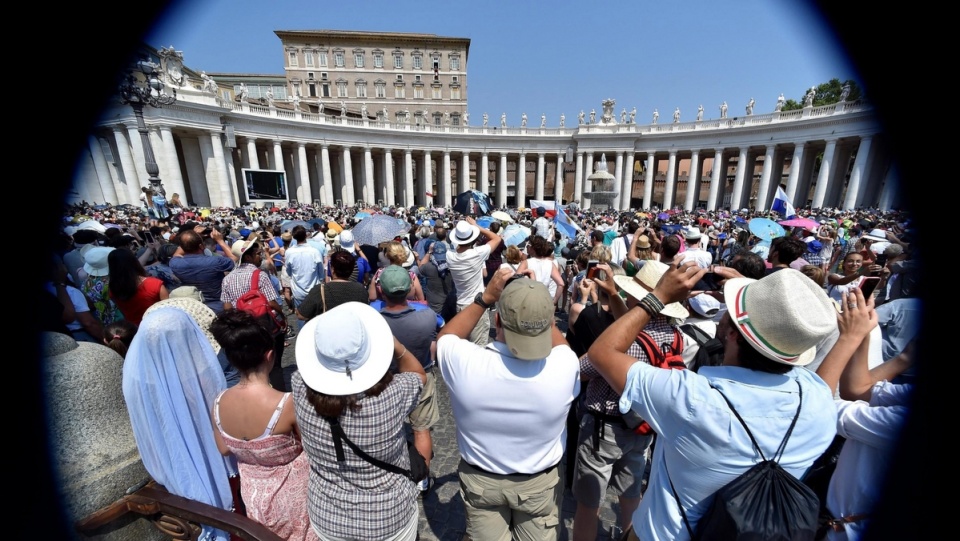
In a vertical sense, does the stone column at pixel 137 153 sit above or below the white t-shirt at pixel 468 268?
above

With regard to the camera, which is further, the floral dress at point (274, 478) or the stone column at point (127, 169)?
the stone column at point (127, 169)

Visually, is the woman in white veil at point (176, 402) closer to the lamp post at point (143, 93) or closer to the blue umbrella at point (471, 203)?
the blue umbrella at point (471, 203)

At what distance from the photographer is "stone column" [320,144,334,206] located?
3559cm

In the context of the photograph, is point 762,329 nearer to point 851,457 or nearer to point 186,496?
point 851,457

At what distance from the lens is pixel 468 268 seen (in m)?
4.43

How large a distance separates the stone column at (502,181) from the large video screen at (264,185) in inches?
967

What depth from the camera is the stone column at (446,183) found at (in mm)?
41781

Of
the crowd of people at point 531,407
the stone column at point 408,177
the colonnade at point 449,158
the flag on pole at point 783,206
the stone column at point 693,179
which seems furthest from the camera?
the stone column at point 408,177

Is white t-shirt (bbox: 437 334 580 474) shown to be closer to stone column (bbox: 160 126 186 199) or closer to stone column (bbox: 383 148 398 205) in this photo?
stone column (bbox: 160 126 186 199)

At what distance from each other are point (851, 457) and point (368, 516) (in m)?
2.21

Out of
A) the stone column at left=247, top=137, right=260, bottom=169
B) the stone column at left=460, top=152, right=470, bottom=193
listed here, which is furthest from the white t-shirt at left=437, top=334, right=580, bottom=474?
the stone column at left=460, top=152, right=470, bottom=193

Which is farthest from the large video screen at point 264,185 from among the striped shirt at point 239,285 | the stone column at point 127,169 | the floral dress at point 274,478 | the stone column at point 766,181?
the stone column at point 766,181

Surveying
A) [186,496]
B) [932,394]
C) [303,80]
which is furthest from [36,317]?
[303,80]

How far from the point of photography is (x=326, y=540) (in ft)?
5.86
